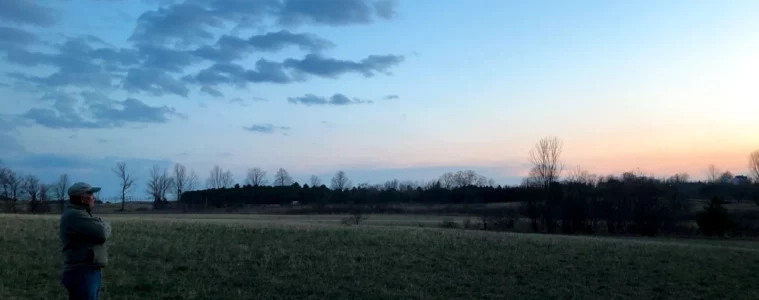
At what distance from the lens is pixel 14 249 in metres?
16.7

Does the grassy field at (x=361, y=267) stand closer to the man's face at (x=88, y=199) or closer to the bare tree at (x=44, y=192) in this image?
the man's face at (x=88, y=199)

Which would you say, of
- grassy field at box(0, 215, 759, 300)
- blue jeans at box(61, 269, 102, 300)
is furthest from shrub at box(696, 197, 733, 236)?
blue jeans at box(61, 269, 102, 300)

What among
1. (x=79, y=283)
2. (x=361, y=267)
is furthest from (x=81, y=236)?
(x=361, y=267)

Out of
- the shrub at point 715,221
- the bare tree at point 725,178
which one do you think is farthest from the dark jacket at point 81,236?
the bare tree at point 725,178

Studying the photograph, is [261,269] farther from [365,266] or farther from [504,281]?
[504,281]

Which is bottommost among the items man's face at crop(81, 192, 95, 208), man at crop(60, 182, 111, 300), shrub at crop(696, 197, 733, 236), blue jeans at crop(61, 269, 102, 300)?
shrub at crop(696, 197, 733, 236)

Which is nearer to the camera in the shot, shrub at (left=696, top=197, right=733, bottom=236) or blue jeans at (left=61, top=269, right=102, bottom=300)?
blue jeans at (left=61, top=269, right=102, bottom=300)

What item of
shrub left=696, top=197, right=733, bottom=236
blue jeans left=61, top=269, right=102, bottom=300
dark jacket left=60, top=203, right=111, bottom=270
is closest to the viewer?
dark jacket left=60, top=203, right=111, bottom=270

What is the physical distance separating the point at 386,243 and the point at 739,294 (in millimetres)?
11572

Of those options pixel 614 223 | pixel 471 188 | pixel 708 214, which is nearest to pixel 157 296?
pixel 708 214

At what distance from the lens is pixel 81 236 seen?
7.69 metres

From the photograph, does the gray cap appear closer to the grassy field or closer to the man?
the man

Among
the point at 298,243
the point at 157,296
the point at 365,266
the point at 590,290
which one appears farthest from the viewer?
the point at 298,243

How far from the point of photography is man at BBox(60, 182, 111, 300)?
25.1ft
